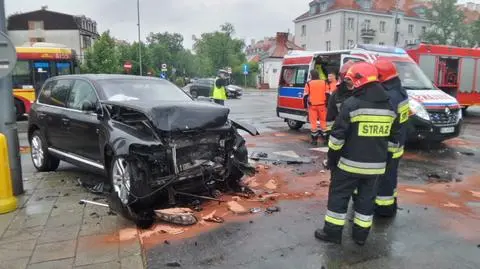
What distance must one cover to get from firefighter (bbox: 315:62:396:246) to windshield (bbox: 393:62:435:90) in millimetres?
6618

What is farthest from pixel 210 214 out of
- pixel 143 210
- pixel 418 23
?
pixel 418 23

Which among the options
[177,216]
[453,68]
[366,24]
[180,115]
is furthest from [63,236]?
[366,24]

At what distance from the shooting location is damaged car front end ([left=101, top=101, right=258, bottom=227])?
4.91 m

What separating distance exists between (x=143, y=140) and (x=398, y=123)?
111 inches

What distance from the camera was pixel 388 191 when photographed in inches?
192

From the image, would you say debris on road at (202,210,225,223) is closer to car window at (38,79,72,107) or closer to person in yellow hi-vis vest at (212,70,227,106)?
car window at (38,79,72,107)

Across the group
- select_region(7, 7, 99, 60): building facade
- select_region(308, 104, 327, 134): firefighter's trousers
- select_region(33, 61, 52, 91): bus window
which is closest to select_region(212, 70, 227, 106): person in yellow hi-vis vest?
select_region(308, 104, 327, 134): firefighter's trousers

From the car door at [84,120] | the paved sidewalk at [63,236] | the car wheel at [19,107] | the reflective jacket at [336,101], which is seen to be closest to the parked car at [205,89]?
the car wheel at [19,107]

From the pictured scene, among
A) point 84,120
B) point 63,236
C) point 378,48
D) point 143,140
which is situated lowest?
point 63,236

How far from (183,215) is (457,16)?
51.5m

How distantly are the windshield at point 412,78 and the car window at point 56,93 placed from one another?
7.50m

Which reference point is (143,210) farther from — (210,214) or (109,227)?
(210,214)

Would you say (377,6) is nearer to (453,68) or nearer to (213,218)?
(453,68)

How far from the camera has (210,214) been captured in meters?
5.12
